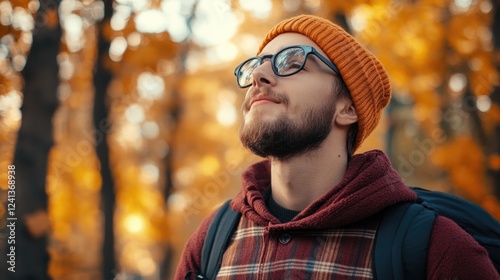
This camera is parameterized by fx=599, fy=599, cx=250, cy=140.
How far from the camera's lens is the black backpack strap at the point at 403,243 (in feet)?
6.91

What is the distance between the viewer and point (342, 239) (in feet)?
7.70

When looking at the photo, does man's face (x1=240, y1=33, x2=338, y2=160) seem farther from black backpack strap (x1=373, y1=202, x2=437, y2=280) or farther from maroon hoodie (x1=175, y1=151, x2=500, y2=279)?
black backpack strap (x1=373, y1=202, x2=437, y2=280)

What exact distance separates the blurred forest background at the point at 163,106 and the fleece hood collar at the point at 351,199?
10.00 feet

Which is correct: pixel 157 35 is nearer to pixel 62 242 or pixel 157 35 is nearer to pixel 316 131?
pixel 316 131

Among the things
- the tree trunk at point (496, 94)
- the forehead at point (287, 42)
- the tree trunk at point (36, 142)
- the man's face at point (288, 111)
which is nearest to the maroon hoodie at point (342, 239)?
the man's face at point (288, 111)

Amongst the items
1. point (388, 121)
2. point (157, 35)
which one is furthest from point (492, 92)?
point (388, 121)

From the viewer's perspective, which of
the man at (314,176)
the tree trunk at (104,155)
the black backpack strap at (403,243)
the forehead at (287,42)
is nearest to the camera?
the black backpack strap at (403,243)

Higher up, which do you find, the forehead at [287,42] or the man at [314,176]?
the forehead at [287,42]

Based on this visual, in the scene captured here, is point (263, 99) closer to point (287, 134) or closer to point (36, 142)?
point (287, 134)

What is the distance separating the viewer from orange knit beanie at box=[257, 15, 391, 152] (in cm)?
272

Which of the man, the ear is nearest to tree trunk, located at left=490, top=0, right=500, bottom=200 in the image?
the man

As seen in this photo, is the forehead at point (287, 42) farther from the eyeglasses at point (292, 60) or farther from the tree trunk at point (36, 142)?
the tree trunk at point (36, 142)

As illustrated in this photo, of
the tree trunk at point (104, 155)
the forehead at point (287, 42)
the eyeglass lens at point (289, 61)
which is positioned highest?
the forehead at point (287, 42)

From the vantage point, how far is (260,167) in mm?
2990
